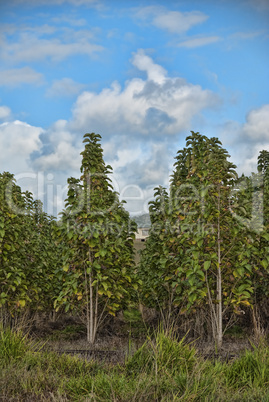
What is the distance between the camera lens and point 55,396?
14.2ft

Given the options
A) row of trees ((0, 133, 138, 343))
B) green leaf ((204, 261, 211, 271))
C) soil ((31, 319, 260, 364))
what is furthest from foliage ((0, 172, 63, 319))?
green leaf ((204, 261, 211, 271))

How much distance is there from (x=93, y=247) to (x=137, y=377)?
327 centimetres

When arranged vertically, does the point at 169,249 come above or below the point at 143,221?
below

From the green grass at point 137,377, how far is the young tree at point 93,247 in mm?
1975

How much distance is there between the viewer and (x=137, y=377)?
14.7 ft

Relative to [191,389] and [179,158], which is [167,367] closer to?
[191,389]

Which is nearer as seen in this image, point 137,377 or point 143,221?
point 137,377

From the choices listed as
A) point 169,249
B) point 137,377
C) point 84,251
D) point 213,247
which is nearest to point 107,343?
point 84,251

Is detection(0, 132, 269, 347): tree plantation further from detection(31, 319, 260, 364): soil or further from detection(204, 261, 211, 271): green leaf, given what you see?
detection(31, 319, 260, 364): soil

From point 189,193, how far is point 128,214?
5.02 ft

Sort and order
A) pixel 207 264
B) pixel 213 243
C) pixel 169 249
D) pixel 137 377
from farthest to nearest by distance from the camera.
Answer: pixel 169 249 → pixel 213 243 → pixel 207 264 → pixel 137 377

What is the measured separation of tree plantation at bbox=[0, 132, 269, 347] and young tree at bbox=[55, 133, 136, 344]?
20 mm

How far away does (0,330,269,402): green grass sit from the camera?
13.8ft

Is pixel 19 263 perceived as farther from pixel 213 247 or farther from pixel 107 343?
pixel 213 247
